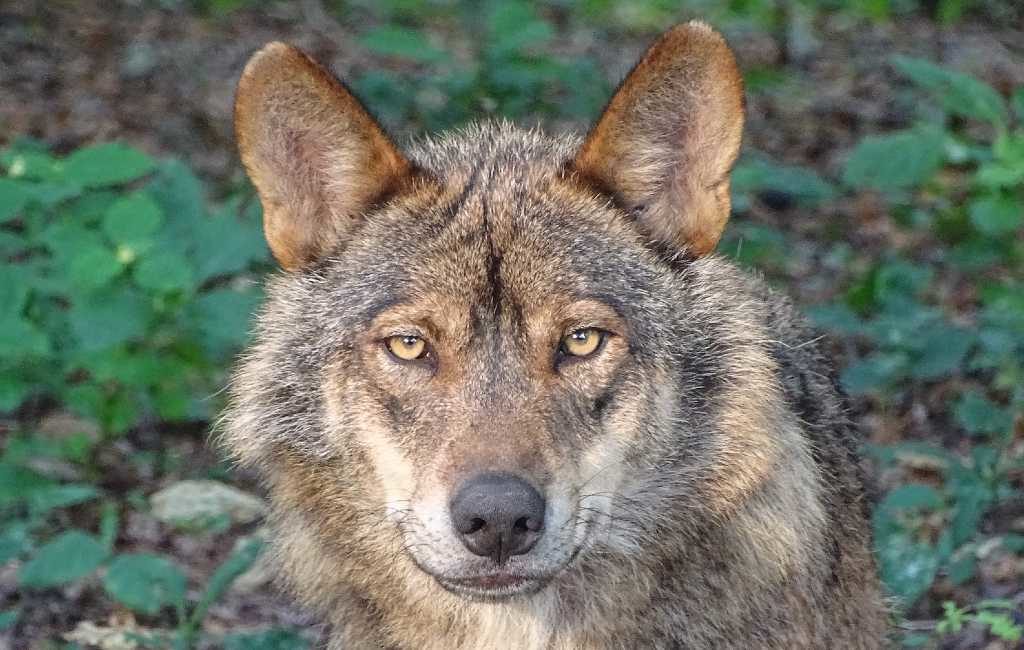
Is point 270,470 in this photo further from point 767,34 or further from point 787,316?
point 767,34

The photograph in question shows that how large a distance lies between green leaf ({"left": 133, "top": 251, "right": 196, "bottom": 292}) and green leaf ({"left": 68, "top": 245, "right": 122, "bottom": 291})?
4.1 inches

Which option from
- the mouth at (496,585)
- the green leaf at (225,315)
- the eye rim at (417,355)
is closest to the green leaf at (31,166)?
the green leaf at (225,315)

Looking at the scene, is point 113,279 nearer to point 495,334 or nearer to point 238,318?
point 238,318

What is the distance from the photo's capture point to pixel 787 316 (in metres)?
5.17

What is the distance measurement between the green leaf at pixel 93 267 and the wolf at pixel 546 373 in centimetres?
150

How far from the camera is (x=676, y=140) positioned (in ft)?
14.5

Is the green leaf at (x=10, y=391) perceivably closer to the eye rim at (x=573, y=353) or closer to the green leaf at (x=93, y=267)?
the green leaf at (x=93, y=267)

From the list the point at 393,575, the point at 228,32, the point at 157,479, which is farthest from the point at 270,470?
the point at 228,32

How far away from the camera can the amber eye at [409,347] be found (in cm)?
417

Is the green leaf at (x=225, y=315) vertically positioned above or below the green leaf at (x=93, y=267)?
below

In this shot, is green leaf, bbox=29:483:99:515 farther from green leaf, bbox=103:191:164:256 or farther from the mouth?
the mouth

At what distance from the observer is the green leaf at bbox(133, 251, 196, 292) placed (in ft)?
19.5

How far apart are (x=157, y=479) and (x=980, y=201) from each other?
425 cm

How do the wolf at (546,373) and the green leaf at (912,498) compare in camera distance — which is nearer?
the wolf at (546,373)
